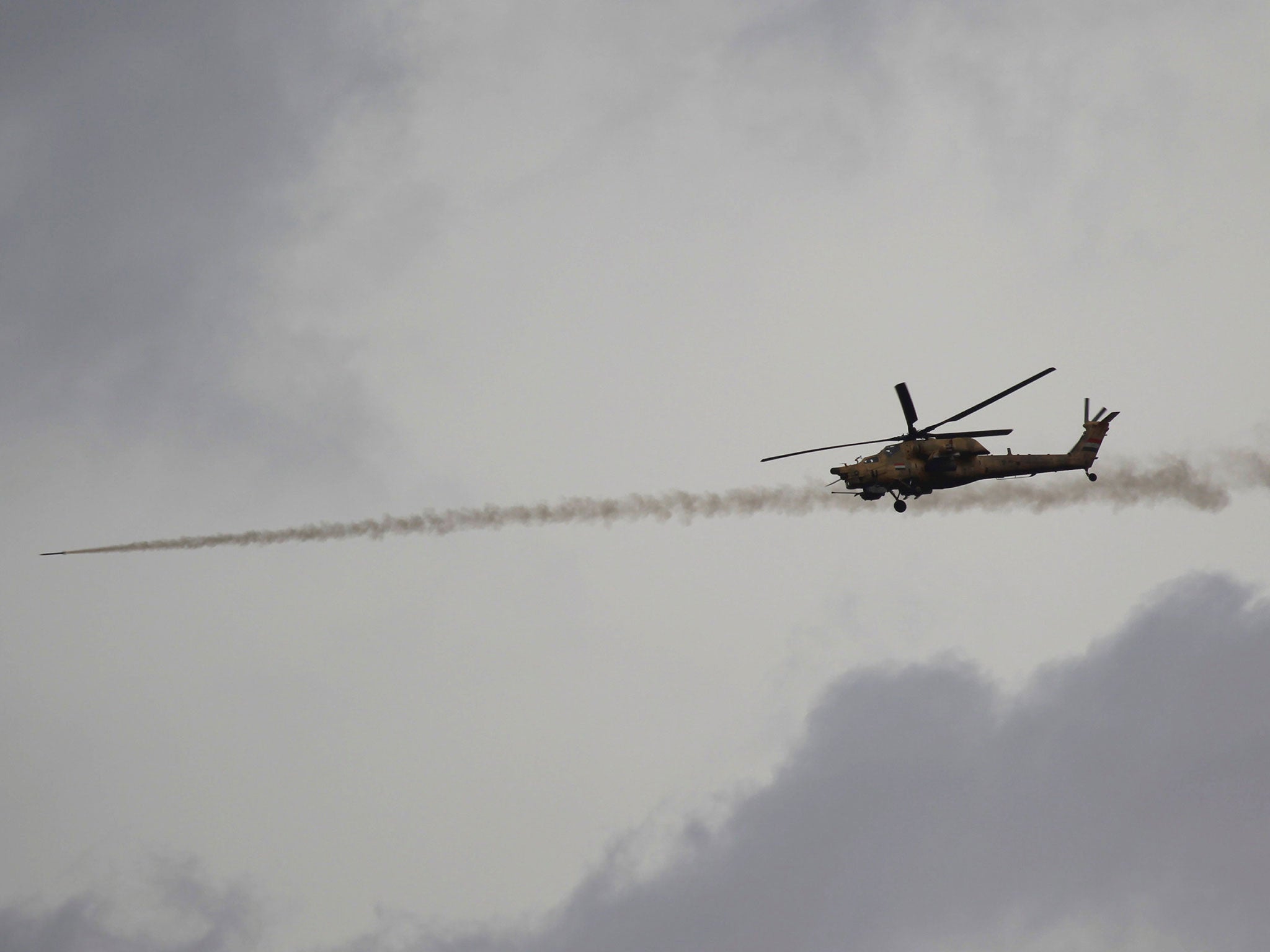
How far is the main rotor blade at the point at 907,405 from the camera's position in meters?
94.6

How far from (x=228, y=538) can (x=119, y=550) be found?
6.96 meters

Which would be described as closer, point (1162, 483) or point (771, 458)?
point (771, 458)

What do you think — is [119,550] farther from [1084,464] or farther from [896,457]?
[1084,464]

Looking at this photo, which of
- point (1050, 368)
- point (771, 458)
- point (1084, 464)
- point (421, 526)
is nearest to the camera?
point (1050, 368)

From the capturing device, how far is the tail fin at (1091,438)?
4097 inches

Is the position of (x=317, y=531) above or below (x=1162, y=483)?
above

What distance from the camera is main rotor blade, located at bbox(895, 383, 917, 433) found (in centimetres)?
9462

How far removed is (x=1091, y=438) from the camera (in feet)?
345

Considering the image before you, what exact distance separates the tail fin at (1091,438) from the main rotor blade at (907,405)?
12.0 m

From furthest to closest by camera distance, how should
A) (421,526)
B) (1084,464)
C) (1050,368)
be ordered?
(421,526)
(1084,464)
(1050,368)

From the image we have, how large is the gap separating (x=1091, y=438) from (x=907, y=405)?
49.5 ft

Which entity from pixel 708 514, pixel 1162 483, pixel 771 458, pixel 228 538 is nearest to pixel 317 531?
pixel 228 538

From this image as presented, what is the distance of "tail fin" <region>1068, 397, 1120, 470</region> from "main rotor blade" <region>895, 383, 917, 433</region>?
12.0 m

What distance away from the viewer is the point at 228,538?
4481 inches
